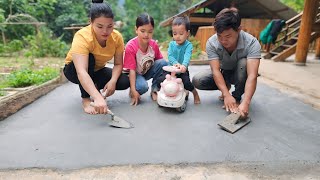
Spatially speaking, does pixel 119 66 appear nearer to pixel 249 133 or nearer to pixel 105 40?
pixel 105 40

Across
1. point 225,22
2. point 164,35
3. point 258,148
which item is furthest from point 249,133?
point 164,35

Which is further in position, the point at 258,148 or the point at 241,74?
the point at 241,74

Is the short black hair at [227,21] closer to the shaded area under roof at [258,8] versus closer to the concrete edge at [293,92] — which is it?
the concrete edge at [293,92]

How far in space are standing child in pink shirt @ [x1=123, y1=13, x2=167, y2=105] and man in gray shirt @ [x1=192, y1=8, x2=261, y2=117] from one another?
0.58 meters

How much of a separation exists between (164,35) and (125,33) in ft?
13.4

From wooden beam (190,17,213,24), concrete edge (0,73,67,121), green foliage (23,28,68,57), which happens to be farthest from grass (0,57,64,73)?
wooden beam (190,17,213,24)

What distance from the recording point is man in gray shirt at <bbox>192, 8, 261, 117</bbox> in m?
2.14

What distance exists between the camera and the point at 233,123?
2.02m

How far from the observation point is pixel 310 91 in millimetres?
3273

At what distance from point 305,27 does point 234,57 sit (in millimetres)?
4136

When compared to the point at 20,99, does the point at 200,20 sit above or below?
above

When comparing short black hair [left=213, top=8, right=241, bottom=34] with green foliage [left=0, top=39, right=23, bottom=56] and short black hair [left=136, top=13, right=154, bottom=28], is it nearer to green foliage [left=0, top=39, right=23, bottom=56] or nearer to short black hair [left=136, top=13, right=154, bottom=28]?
short black hair [left=136, top=13, right=154, bottom=28]

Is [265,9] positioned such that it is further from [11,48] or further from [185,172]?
[185,172]

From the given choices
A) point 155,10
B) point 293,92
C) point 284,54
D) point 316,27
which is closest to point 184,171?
point 293,92
